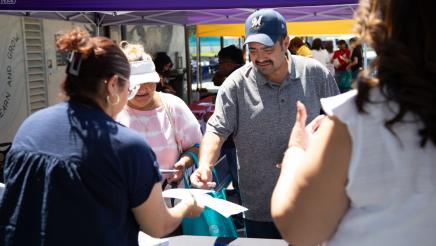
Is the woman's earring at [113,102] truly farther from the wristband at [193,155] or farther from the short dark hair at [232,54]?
the short dark hair at [232,54]

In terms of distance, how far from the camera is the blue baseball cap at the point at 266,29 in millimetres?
2441

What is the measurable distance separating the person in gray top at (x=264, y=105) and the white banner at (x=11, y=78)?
16.1ft

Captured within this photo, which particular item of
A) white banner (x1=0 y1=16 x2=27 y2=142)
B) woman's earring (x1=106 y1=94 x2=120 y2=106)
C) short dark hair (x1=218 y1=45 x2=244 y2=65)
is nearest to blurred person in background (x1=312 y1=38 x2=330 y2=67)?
short dark hair (x1=218 y1=45 x2=244 y2=65)

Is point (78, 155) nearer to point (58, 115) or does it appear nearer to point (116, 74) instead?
point (58, 115)

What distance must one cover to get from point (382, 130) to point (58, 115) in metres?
0.91

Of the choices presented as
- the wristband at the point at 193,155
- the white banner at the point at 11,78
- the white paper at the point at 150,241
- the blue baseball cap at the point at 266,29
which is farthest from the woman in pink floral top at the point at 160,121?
the white banner at the point at 11,78

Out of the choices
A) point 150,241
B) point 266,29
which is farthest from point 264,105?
point 150,241

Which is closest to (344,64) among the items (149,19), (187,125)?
(149,19)

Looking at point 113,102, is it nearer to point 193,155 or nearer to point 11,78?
point 193,155

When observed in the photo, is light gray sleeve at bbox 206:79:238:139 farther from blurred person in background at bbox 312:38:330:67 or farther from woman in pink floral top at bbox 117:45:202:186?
blurred person in background at bbox 312:38:330:67

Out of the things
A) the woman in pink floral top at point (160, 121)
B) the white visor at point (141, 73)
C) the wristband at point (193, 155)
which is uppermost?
the white visor at point (141, 73)

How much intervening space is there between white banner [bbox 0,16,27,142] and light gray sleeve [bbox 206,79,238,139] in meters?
4.83

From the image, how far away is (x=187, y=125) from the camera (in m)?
2.81

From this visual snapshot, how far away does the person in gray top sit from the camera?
244 cm
